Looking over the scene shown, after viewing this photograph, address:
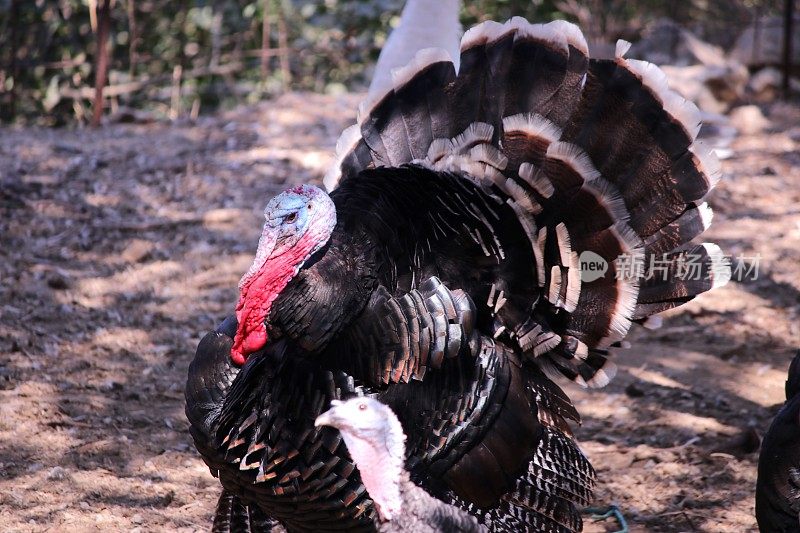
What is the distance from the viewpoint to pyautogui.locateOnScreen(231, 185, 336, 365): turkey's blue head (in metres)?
2.73

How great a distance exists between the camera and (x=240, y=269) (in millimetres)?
5578

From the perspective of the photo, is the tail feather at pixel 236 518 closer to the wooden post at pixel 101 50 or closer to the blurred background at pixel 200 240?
the blurred background at pixel 200 240

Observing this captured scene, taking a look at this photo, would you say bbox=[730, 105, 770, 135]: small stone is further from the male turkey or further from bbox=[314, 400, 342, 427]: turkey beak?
bbox=[314, 400, 342, 427]: turkey beak

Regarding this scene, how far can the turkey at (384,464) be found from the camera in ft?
8.14

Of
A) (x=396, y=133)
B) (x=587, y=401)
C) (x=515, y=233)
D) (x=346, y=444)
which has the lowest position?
(x=587, y=401)

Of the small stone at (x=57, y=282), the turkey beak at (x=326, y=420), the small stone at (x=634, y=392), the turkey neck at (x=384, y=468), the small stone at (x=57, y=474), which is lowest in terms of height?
the small stone at (x=634, y=392)

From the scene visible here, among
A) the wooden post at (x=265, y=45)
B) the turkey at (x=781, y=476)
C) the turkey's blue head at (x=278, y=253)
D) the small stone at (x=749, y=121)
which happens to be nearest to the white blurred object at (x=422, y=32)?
the turkey's blue head at (x=278, y=253)

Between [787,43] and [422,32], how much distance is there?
228 inches

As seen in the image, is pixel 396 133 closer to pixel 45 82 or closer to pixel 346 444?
pixel 346 444

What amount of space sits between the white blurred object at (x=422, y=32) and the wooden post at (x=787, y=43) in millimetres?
5345

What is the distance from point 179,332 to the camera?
193 inches

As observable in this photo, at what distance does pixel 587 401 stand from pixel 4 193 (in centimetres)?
385

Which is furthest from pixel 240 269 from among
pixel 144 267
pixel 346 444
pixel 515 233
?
pixel 346 444

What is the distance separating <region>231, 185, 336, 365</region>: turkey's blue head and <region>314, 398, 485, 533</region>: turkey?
0.37 m
